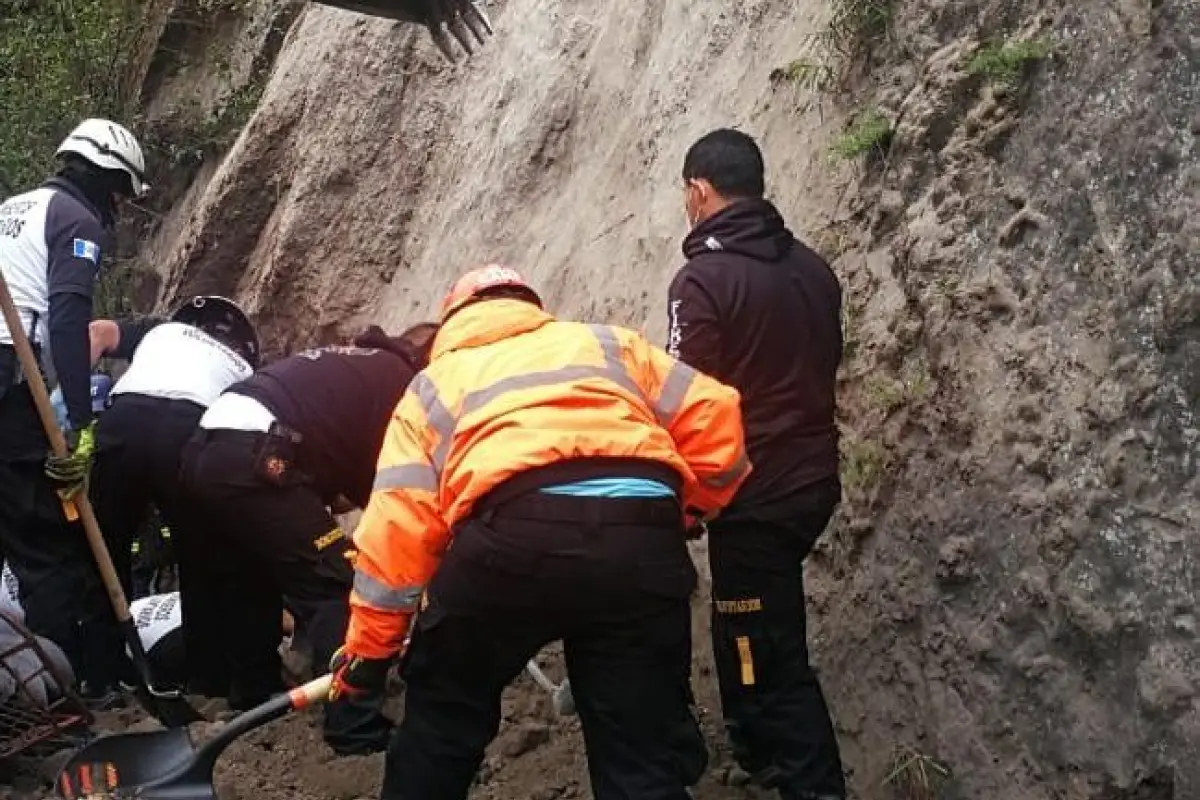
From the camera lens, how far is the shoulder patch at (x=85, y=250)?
4809 mm

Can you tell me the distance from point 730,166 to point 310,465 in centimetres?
156

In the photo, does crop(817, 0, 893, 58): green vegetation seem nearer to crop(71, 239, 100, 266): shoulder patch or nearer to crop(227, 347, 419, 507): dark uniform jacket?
crop(227, 347, 419, 507): dark uniform jacket

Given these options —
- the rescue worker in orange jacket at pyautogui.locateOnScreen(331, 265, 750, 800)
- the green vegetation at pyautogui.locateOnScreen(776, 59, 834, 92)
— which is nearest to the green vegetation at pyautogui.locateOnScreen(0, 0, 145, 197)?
the green vegetation at pyautogui.locateOnScreen(776, 59, 834, 92)

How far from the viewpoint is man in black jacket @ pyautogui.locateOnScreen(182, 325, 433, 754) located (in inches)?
151

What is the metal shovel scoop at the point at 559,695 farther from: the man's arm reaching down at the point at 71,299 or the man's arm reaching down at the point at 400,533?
the man's arm reaching down at the point at 71,299

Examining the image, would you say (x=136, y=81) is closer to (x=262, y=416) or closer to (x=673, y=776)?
(x=262, y=416)

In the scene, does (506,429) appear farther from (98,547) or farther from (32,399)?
(32,399)

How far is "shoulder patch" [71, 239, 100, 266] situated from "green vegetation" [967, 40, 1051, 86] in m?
3.23

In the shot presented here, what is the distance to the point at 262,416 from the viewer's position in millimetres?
3883

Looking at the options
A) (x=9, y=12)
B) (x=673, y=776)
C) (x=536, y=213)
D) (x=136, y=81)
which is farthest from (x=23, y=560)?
(x=9, y=12)

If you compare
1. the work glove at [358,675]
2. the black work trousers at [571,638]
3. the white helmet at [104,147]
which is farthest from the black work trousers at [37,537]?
the black work trousers at [571,638]

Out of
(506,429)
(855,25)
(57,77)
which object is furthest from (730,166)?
(57,77)

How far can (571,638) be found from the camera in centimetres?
279

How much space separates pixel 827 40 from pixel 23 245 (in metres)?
3.06
